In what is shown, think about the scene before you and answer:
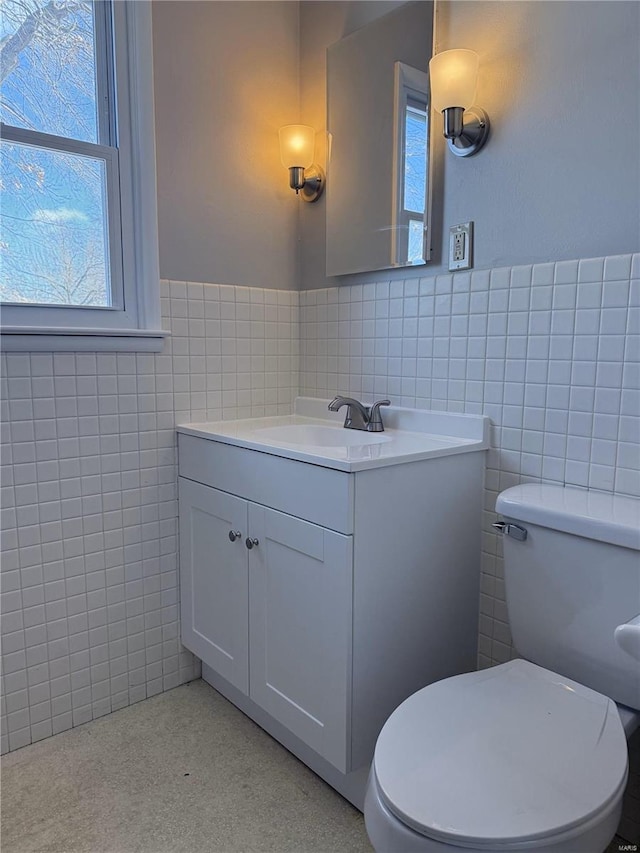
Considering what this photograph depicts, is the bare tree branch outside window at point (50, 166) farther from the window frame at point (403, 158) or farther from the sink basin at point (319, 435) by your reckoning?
the window frame at point (403, 158)

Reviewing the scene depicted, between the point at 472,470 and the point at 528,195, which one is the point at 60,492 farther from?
the point at 528,195

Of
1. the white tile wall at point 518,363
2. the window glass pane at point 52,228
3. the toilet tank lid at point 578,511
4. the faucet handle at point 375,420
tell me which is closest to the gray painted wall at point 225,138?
the window glass pane at point 52,228

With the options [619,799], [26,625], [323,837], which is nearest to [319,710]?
[323,837]

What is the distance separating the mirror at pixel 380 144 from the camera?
1.59 m

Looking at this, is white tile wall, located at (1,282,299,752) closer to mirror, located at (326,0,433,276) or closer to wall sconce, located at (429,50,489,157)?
mirror, located at (326,0,433,276)

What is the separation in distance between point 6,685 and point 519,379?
161 cm

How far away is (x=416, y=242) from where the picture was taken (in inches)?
63.6

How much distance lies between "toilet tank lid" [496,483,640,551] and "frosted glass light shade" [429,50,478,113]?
969 mm

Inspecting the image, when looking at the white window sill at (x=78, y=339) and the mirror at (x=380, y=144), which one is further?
the mirror at (x=380, y=144)

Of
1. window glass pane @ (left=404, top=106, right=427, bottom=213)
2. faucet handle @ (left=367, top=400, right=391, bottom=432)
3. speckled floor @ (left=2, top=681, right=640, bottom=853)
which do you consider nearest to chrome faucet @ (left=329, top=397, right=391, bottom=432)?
faucet handle @ (left=367, top=400, right=391, bottom=432)

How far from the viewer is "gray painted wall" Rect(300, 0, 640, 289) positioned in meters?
1.21

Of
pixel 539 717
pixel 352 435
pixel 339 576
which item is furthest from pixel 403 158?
pixel 539 717

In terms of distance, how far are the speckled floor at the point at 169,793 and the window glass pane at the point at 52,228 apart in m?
1.26

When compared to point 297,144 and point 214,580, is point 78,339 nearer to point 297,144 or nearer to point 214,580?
point 214,580
